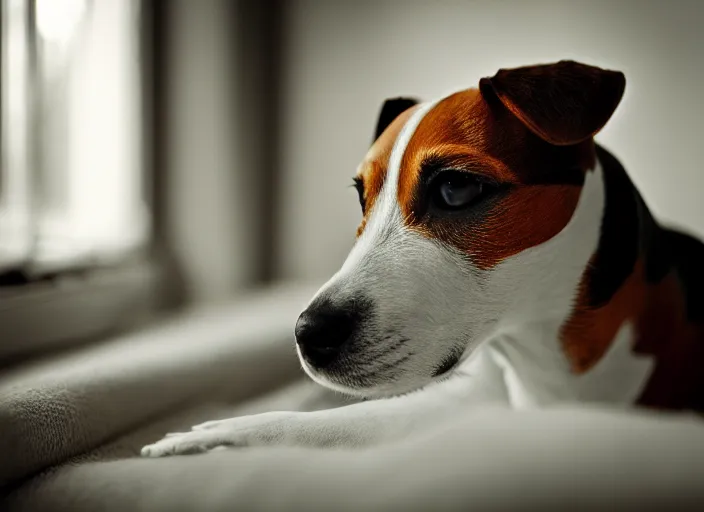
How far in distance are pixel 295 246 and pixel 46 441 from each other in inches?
17.1

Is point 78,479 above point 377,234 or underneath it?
underneath

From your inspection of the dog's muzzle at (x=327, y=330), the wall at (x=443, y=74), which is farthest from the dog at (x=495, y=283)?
the wall at (x=443, y=74)

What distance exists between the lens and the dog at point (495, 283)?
521mm

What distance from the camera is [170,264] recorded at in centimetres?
103

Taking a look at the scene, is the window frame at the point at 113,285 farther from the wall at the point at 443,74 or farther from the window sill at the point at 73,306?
the wall at the point at 443,74

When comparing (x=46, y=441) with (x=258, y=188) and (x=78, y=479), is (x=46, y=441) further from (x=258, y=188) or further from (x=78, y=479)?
(x=258, y=188)

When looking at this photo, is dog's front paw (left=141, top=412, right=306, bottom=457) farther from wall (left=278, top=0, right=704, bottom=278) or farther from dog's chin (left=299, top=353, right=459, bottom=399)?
wall (left=278, top=0, right=704, bottom=278)

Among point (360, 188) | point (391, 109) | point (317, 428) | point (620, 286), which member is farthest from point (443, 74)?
point (317, 428)

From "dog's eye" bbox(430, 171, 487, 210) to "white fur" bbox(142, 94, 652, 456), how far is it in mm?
39

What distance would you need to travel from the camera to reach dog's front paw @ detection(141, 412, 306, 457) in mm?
468

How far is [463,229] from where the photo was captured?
578 mm

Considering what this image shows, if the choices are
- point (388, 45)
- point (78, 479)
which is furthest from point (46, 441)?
point (388, 45)

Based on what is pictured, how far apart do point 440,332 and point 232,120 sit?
53 centimetres

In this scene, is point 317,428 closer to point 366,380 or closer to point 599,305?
point 366,380
